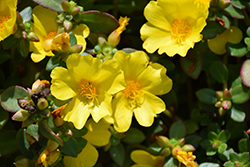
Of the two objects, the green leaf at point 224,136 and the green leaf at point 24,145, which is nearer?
the green leaf at point 24,145

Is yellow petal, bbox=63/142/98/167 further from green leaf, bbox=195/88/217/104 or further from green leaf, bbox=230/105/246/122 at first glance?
green leaf, bbox=230/105/246/122

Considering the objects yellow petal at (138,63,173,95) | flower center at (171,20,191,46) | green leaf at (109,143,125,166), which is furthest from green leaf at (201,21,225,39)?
green leaf at (109,143,125,166)

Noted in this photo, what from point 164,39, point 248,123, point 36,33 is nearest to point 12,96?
point 36,33

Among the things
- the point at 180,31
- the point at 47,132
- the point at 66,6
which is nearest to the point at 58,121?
the point at 47,132

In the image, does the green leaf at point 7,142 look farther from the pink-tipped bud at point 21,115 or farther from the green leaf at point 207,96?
the green leaf at point 207,96

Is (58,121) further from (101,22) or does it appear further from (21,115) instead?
(101,22)

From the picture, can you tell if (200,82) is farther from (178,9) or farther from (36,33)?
(36,33)

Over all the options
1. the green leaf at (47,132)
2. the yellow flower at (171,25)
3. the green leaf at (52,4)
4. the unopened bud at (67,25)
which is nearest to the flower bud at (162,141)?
the yellow flower at (171,25)
